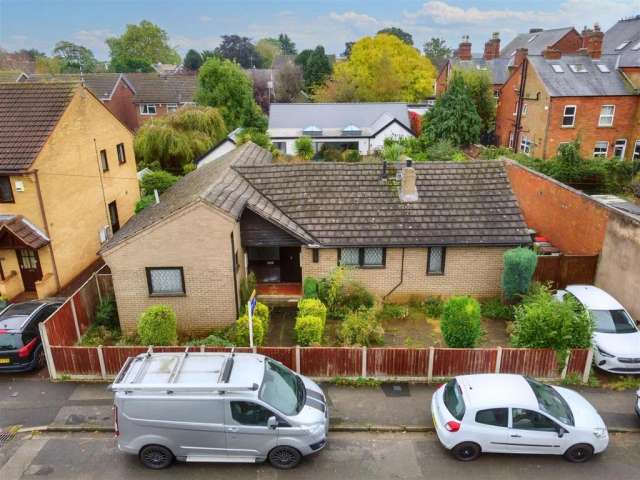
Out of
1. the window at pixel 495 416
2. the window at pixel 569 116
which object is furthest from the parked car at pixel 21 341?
the window at pixel 569 116

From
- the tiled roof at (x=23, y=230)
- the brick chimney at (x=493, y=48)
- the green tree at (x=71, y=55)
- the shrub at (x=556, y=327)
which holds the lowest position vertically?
the shrub at (x=556, y=327)

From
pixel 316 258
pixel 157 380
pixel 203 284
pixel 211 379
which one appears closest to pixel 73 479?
pixel 157 380

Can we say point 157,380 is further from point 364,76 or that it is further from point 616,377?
point 364,76

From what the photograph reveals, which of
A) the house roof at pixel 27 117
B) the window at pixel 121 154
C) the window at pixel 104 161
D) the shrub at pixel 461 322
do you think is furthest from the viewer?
the window at pixel 121 154

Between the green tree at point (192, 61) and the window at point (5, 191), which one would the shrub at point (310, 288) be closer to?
the window at point (5, 191)

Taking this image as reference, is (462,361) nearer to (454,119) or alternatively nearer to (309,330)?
(309,330)

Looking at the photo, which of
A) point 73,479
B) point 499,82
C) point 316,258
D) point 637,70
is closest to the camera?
point 73,479
